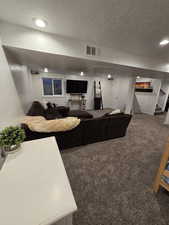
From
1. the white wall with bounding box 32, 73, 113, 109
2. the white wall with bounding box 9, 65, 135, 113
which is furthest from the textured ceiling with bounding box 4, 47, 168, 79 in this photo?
the white wall with bounding box 9, 65, 135, 113

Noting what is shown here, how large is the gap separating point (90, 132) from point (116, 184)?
3.84ft

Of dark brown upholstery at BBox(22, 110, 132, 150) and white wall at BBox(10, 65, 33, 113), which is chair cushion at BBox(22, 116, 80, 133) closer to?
dark brown upholstery at BBox(22, 110, 132, 150)

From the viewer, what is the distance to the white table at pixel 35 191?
0.50 metres

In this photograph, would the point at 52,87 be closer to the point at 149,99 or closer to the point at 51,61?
the point at 51,61

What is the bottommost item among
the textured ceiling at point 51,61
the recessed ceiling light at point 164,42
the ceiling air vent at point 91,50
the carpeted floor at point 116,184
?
the carpeted floor at point 116,184

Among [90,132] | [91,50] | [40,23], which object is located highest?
[40,23]

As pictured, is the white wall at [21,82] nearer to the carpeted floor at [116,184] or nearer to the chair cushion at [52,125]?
the chair cushion at [52,125]

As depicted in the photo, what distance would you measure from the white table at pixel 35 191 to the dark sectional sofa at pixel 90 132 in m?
1.14

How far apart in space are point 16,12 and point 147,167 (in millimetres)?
3449

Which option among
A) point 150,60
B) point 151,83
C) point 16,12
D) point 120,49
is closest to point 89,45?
point 120,49

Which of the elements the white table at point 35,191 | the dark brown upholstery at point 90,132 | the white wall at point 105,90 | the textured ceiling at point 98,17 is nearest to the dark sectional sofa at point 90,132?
the dark brown upholstery at point 90,132

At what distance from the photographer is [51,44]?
187 cm

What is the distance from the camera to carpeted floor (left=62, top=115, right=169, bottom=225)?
106cm

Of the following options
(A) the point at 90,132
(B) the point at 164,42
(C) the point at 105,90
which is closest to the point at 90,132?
(A) the point at 90,132
